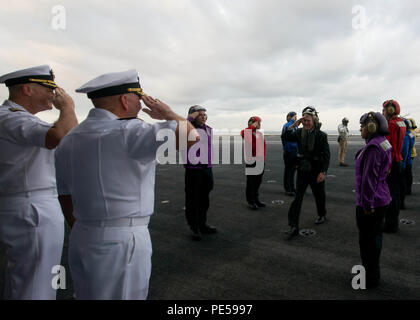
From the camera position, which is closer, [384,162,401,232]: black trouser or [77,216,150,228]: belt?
[77,216,150,228]: belt

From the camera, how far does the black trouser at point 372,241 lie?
3232 millimetres

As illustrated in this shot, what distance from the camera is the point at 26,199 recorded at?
2.34 m

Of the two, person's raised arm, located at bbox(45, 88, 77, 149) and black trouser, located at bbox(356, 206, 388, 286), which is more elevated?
person's raised arm, located at bbox(45, 88, 77, 149)

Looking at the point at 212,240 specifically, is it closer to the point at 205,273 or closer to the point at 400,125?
the point at 205,273

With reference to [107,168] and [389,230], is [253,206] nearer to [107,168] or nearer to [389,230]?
[389,230]

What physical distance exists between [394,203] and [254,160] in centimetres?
297

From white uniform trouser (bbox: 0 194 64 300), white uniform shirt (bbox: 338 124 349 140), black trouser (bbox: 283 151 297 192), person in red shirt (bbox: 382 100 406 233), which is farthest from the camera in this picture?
white uniform shirt (bbox: 338 124 349 140)

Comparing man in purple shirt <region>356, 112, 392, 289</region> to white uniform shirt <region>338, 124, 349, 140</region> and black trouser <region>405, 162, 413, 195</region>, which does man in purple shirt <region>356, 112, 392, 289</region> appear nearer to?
black trouser <region>405, 162, 413, 195</region>

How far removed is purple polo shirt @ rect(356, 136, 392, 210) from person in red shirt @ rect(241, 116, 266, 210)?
3276mm

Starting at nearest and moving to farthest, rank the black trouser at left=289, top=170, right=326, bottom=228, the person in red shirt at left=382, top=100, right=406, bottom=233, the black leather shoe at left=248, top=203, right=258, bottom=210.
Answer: the black trouser at left=289, top=170, right=326, bottom=228 → the person in red shirt at left=382, top=100, right=406, bottom=233 → the black leather shoe at left=248, top=203, right=258, bottom=210

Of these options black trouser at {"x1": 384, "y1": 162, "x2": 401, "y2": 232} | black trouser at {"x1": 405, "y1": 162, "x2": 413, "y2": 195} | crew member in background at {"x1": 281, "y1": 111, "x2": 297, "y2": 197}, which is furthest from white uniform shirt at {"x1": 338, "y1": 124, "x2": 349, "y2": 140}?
black trouser at {"x1": 384, "y1": 162, "x2": 401, "y2": 232}

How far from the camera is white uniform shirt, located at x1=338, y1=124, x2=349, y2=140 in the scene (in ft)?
40.9

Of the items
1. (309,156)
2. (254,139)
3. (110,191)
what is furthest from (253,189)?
(110,191)

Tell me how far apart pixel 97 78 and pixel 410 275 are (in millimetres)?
4103
